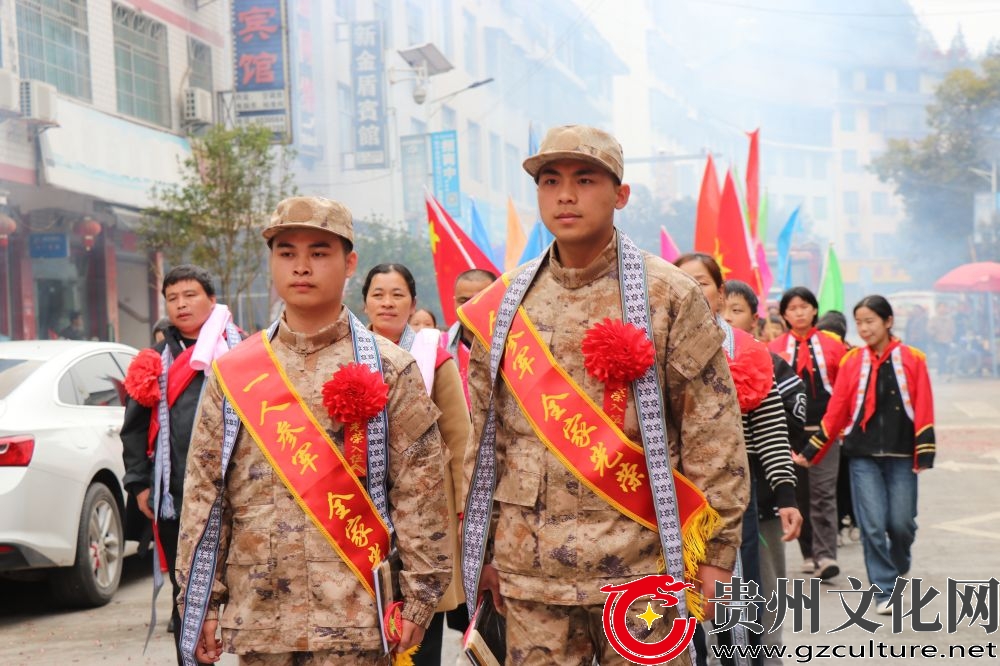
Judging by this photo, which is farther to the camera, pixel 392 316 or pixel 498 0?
pixel 498 0

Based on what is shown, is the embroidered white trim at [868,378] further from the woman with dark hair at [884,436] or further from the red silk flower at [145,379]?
the red silk flower at [145,379]

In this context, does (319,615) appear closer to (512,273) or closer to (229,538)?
(229,538)

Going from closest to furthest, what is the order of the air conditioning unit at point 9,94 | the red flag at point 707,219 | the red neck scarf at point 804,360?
the red neck scarf at point 804,360 < the red flag at point 707,219 < the air conditioning unit at point 9,94

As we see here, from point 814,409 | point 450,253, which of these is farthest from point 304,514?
point 450,253

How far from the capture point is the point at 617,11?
120ft

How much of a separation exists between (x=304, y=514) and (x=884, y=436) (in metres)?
4.43

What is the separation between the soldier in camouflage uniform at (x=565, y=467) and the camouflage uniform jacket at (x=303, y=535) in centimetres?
15

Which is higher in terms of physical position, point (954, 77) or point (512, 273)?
point (954, 77)

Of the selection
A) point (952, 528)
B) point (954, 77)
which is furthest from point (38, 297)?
point (954, 77)

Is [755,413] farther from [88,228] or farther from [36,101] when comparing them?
[88,228]

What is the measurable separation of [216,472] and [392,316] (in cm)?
191

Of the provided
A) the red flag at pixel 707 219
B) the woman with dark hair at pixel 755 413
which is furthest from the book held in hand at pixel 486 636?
the red flag at pixel 707 219

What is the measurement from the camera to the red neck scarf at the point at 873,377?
6980 millimetres

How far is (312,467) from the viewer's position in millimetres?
3316
